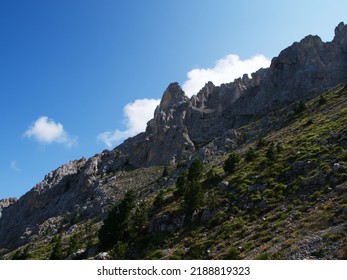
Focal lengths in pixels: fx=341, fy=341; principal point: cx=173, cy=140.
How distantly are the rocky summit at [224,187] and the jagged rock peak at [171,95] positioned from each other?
1519 cm

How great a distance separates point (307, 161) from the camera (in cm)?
4347

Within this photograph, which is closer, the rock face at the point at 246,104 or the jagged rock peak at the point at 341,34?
the rock face at the point at 246,104

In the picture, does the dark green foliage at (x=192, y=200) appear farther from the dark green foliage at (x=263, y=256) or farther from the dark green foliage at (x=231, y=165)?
the dark green foliage at (x=263, y=256)

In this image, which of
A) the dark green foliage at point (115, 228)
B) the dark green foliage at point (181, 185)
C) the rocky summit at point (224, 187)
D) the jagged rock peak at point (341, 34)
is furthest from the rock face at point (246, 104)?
the dark green foliage at point (115, 228)

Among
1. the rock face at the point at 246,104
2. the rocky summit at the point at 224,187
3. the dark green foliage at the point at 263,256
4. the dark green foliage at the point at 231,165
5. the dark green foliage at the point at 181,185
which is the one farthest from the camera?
the rock face at the point at 246,104

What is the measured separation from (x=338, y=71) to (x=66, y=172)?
110433 mm

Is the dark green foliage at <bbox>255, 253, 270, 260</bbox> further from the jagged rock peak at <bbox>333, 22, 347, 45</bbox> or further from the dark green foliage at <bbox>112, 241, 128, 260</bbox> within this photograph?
the jagged rock peak at <bbox>333, 22, 347, 45</bbox>

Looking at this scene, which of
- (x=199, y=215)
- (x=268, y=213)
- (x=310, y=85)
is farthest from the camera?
(x=310, y=85)

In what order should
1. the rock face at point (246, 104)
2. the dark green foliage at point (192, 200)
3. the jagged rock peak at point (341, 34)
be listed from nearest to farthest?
the dark green foliage at point (192, 200), the rock face at point (246, 104), the jagged rock peak at point (341, 34)

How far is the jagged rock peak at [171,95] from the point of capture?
164 metres

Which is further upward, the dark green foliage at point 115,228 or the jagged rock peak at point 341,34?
the jagged rock peak at point 341,34

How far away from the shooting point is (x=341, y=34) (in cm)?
13875
